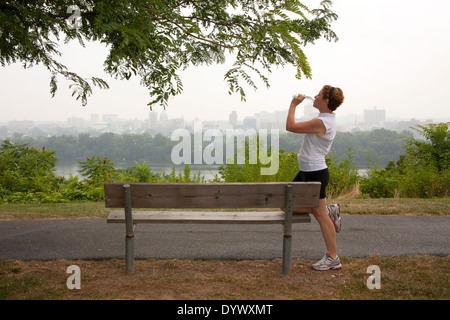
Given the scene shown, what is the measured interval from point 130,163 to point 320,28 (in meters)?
9.24

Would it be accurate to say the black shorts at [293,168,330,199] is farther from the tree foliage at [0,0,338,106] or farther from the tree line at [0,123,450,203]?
the tree line at [0,123,450,203]

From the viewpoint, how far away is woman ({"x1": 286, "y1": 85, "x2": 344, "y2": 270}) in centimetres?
441

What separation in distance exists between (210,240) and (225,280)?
1588mm

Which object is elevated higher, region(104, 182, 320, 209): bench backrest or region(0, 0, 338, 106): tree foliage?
region(0, 0, 338, 106): tree foliage

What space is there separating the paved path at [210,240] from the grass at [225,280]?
28 cm

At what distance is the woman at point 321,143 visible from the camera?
4.41m

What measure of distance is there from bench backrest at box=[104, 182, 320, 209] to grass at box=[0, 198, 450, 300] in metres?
0.77

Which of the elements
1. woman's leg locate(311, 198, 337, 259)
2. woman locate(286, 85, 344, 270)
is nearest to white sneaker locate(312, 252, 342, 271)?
woman locate(286, 85, 344, 270)

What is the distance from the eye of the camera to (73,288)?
13.7 ft

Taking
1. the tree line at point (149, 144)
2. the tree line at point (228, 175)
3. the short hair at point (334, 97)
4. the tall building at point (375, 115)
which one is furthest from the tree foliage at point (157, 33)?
the tall building at point (375, 115)

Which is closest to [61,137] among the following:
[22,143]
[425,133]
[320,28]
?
[22,143]

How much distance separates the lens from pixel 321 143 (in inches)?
176

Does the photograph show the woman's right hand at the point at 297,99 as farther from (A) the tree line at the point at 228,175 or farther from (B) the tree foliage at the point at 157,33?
(A) the tree line at the point at 228,175

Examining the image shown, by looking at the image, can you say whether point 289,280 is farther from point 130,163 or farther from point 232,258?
point 130,163
